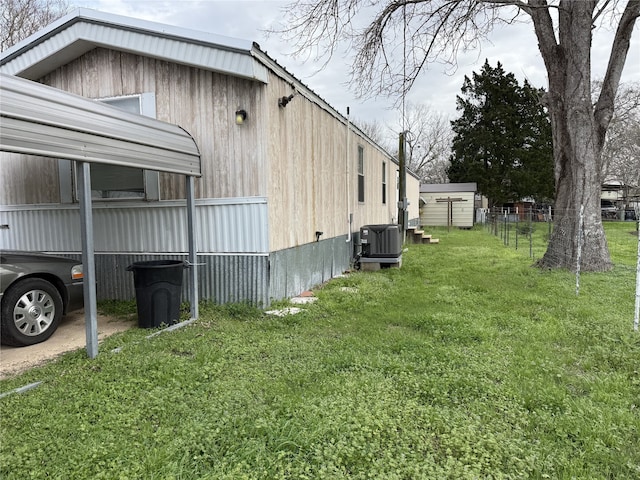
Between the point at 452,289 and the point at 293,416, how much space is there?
4.53 meters

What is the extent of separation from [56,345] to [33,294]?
551mm

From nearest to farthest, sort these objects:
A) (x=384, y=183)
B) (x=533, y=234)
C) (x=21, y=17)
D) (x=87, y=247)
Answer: (x=87, y=247) → (x=21, y=17) → (x=384, y=183) → (x=533, y=234)

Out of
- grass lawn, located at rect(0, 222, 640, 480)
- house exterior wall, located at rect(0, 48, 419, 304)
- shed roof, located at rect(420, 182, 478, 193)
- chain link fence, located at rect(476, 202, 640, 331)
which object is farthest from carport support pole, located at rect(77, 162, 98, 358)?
shed roof, located at rect(420, 182, 478, 193)

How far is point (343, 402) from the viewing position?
8.64 ft

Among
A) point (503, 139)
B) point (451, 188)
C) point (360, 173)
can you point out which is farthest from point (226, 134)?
point (503, 139)

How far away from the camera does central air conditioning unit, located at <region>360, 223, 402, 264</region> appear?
8.55 metres

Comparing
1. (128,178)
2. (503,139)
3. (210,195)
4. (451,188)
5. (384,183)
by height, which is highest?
(503,139)

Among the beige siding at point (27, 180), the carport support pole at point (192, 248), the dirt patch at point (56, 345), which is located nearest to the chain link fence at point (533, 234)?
the carport support pole at point (192, 248)

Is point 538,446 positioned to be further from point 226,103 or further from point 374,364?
point 226,103

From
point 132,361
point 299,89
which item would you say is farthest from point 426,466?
point 299,89

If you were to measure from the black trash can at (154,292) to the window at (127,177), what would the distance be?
4.71ft

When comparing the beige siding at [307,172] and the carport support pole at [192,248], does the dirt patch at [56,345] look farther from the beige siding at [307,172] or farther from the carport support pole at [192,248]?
the beige siding at [307,172]

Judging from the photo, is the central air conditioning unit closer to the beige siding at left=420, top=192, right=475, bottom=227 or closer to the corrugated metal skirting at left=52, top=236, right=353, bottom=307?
the corrugated metal skirting at left=52, top=236, right=353, bottom=307

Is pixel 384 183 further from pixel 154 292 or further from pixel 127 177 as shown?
pixel 154 292
